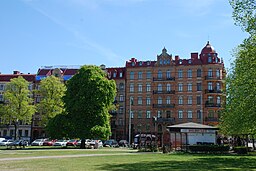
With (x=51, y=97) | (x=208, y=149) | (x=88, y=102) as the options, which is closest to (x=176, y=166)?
(x=208, y=149)

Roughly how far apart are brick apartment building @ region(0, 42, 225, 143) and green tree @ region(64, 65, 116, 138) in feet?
67.3

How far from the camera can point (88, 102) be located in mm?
50375

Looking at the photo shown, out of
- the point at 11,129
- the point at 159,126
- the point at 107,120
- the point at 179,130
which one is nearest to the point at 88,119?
the point at 107,120

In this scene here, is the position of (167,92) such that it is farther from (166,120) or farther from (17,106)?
(17,106)

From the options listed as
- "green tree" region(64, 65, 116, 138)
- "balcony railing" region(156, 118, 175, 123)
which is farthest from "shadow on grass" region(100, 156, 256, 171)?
"balcony railing" region(156, 118, 175, 123)

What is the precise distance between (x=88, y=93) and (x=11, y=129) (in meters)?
43.4

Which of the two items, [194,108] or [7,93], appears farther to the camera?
[194,108]

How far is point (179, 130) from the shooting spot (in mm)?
40688

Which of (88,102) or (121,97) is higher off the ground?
(121,97)

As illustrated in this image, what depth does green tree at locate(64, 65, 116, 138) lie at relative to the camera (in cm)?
4934

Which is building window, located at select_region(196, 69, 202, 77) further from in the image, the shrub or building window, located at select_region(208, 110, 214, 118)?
the shrub

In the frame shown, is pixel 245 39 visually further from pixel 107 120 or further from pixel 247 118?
pixel 107 120

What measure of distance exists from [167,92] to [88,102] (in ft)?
100

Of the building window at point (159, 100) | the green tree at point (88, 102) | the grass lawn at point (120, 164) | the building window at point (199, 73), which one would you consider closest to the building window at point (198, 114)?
the building window at point (199, 73)
